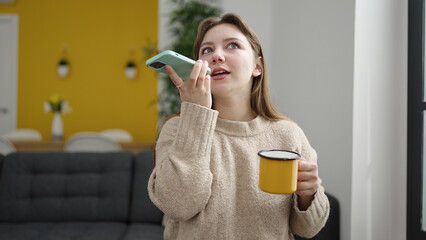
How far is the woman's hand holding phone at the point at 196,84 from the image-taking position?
0.91 meters

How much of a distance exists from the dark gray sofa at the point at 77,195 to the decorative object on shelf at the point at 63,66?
11.2ft

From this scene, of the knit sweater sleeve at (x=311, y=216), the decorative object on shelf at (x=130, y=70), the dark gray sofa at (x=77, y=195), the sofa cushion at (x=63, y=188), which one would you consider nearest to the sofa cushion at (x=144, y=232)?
the dark gray sofa at (x=77, y=195)

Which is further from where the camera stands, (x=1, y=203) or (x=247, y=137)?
(x=1, y=203)

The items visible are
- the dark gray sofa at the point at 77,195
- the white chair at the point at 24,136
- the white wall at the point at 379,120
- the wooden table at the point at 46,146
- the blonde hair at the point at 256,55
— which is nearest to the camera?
the blonde hair at the point at 256,55

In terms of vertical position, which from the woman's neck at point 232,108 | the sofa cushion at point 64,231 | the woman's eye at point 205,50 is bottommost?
the sofa cushion at point 64,231

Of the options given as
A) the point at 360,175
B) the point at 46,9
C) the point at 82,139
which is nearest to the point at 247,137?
the point at 360,175

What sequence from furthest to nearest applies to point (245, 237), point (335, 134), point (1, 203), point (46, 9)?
1. point (46, 9)
2. point (1, 203)
3. point (335, 134)
4. point (245, 237)

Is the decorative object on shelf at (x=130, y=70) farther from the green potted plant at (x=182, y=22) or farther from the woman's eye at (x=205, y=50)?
the woman's eye at (x=205, y=50)

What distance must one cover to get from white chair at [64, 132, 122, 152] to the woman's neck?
2442 millimetres

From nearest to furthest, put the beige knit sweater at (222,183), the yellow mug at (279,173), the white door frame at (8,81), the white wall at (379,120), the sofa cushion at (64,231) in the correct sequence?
the yellow mug at (279,173), the beige knit sweater at (222,183), the white wall at (379,120), the sofa cushion at (64,231), the white door frame at (8,81)

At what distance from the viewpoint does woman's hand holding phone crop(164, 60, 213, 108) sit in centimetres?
91

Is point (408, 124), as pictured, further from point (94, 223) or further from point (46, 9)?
point (46, 9)

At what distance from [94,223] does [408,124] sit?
182cm

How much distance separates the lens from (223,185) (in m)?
1.00
